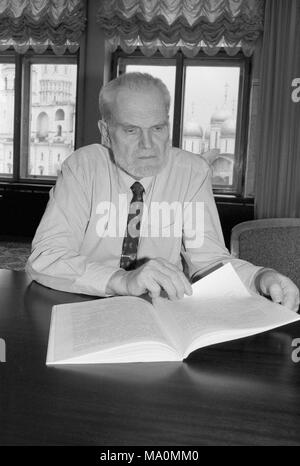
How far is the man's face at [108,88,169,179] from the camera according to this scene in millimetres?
1693

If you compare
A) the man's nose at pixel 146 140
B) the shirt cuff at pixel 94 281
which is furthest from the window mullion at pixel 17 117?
the shirt cuff at pixel 94 281

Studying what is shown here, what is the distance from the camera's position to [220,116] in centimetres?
639

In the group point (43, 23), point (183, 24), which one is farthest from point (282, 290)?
point (43, 23)

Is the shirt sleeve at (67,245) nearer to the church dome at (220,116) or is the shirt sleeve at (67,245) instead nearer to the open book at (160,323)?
the open book at (160,323)

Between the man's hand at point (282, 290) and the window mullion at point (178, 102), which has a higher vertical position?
the window mullion at point (178, 102)

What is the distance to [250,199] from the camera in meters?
6.31

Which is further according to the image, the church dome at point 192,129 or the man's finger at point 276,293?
the church dome at point 192,129

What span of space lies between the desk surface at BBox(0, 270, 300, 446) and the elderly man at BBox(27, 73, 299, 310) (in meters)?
0.75

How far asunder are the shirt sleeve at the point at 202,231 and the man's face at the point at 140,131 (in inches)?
7.3

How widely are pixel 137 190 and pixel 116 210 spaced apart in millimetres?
108

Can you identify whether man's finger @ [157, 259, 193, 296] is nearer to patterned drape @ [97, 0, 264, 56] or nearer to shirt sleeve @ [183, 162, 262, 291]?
shirt sleeve @ [183, 162, 262, 291]

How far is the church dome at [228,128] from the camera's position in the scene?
6360 millimetres
